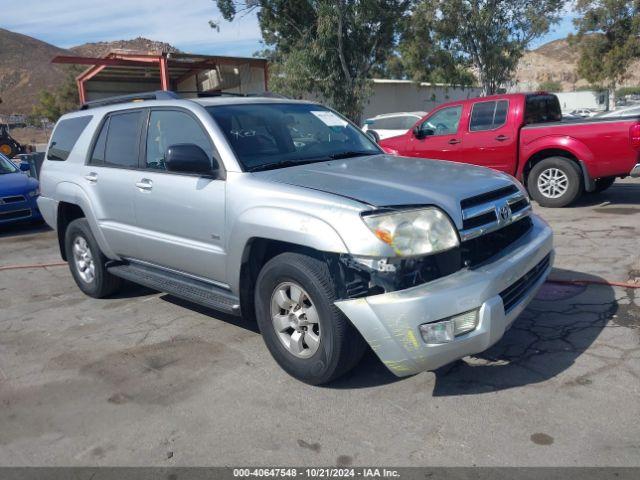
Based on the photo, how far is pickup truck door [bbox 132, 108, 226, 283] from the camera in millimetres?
4152

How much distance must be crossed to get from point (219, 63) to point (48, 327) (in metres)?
18.2

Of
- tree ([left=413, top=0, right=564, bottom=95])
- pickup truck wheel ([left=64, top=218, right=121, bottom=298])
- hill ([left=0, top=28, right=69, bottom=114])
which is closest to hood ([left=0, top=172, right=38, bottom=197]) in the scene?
pickup truck wheel ([left=64, top=218, right=121, bottom=298])

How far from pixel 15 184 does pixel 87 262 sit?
5.23 metres

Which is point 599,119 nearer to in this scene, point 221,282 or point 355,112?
point 221,282

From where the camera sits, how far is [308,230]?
339 cm

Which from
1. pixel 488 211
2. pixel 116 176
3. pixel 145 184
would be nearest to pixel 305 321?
pixel 488 211

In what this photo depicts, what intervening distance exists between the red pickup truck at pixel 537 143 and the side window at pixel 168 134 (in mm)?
4301

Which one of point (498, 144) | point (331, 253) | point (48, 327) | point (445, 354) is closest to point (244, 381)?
point (331, 253)

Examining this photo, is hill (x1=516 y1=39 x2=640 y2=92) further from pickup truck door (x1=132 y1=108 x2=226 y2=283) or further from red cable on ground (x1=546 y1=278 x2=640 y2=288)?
pickup truck door (x1=132 y1=108 x2=226 y2=283)

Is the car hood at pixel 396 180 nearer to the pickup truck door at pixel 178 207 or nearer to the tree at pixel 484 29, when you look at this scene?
the pickup truck door at pixel 178 207

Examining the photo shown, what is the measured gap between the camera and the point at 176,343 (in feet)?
15.1

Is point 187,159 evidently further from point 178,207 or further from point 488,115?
point 488,115

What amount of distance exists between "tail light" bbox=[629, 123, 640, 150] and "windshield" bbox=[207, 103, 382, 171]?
4837 mm

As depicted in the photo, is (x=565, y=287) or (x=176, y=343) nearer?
(x=176, y=343)
